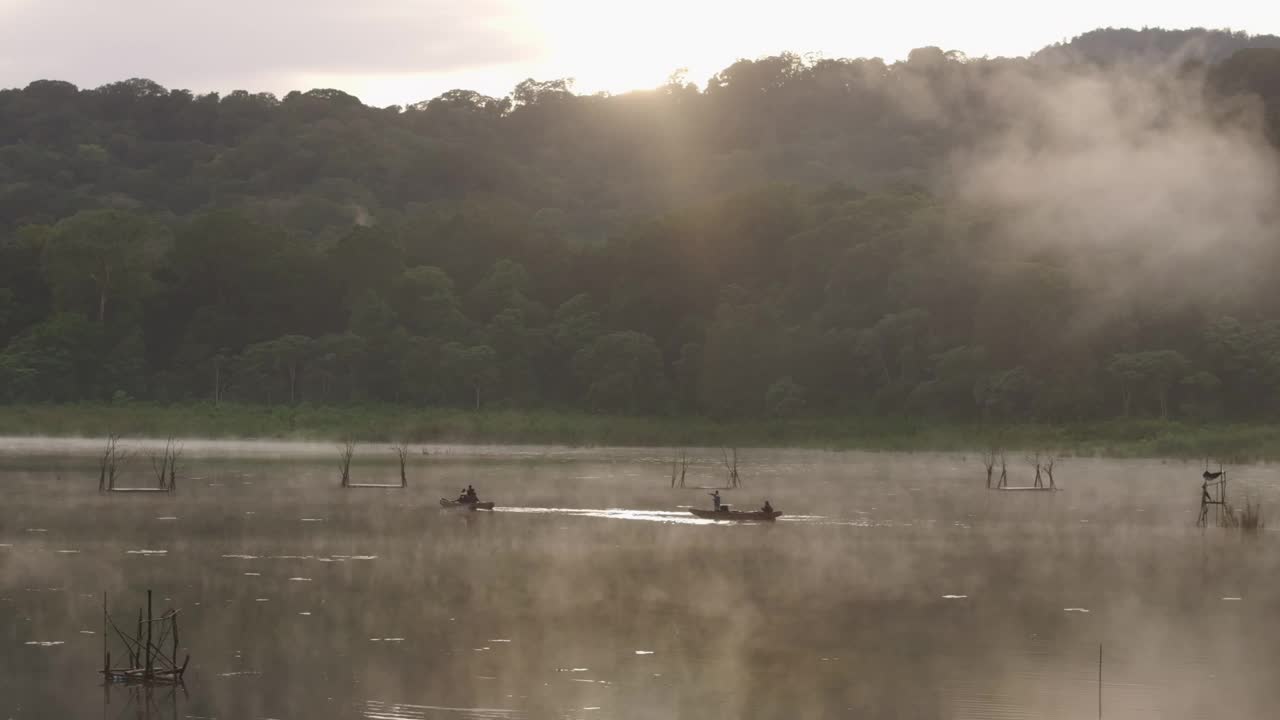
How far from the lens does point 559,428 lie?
94.4 metres

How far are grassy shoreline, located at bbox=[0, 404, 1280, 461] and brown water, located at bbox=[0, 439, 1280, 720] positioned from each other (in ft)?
94.6

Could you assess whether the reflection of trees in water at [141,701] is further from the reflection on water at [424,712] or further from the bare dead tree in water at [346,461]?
the bare dead tree in water at [346,461]

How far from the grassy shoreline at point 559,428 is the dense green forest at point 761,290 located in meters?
3.60

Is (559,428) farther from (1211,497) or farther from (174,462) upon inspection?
(1211,497)

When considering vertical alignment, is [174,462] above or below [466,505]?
above

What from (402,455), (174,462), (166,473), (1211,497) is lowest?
(166,473)

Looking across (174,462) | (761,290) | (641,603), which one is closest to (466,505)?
(174,462)

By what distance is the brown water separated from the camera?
23266mm

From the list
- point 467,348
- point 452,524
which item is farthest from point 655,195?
point 452,524

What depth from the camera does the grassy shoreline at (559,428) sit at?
8538 centimetres

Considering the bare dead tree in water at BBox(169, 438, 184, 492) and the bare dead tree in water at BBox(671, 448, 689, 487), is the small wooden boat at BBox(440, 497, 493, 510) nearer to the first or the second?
the bare dead tree in water at BBox(169, 438, 184, 492)

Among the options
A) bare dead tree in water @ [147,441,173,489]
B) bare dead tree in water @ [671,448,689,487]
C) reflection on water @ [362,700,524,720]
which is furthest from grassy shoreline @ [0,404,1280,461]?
reflection on water @ [362,700,524,720]

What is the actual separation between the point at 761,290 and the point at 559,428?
27538 mm

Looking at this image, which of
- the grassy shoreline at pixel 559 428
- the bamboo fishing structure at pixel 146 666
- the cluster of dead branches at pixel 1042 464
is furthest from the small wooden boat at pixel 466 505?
the grassy shoreline at pixel 559 428
